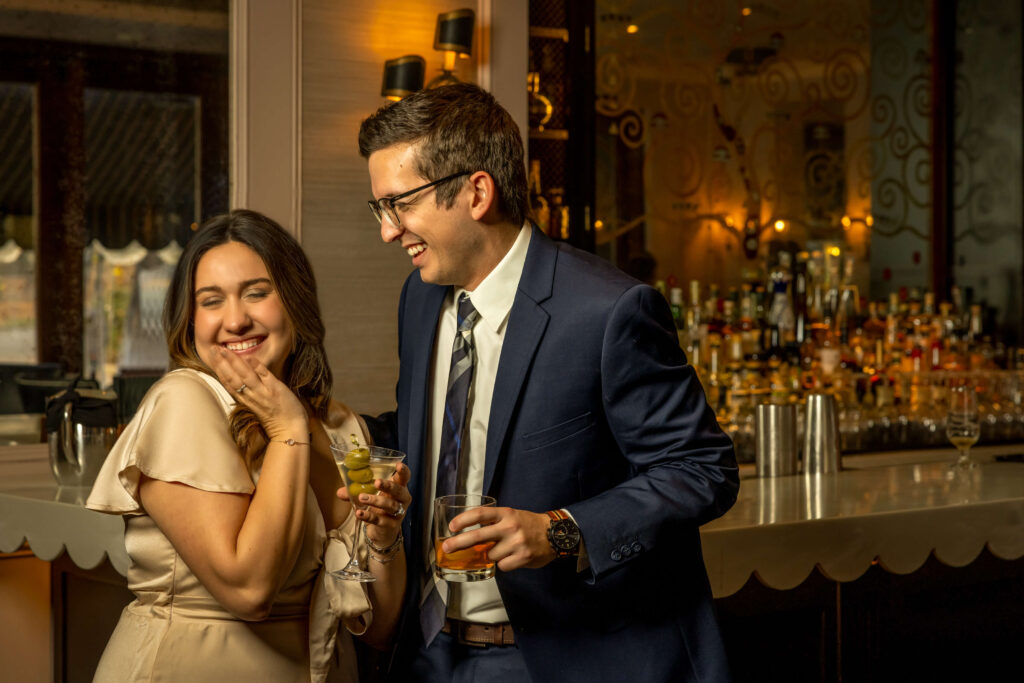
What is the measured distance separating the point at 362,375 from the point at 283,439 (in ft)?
7.75

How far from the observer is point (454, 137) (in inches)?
71.9

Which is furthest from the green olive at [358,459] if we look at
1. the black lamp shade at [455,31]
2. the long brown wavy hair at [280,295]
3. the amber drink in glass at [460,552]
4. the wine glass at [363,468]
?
the black lamp shade at [455,31]

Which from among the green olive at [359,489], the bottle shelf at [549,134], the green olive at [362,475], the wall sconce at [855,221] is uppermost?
the bottle shelf at [549,134]

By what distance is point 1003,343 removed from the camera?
18.2 ft

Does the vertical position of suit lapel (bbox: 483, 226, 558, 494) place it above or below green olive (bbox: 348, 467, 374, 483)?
above

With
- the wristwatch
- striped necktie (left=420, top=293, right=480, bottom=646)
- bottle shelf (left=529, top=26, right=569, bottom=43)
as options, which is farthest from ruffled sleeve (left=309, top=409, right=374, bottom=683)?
bottle shelf (left=529, top=26, right=569, bottom=43)

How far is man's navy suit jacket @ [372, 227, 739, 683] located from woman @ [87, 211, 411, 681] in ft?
0.76

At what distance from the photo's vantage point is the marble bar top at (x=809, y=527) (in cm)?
256

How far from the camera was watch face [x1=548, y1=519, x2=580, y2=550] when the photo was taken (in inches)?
62.8

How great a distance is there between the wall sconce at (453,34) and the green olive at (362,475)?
8.50ft

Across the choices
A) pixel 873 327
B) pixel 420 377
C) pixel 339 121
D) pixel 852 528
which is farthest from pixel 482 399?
pixel 873 327

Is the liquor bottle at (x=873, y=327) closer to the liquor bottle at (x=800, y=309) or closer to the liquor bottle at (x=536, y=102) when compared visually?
the liquor bottle at (x=800, y=309)

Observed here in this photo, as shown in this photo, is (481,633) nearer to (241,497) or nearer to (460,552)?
(460,552)

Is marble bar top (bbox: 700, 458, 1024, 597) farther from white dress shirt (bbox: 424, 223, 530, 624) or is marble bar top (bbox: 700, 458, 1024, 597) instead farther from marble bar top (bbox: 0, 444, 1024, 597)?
white dress shirt (bbox: 424, 223, 530, 624)
